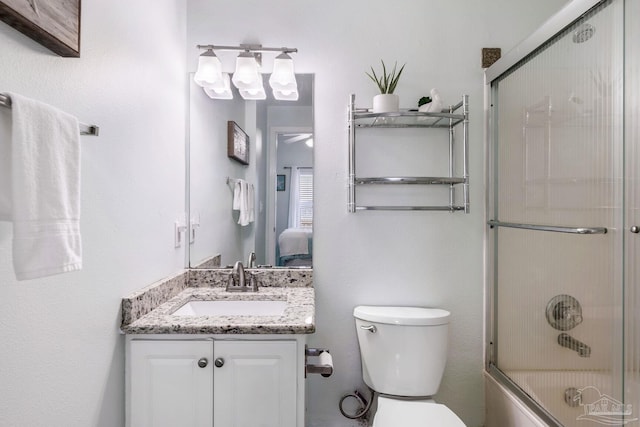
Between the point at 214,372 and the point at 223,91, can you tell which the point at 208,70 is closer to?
the point at 223,91

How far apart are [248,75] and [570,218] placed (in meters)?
1.46

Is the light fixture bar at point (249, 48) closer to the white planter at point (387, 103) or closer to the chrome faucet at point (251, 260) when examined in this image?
the white planter at point (387, 103)

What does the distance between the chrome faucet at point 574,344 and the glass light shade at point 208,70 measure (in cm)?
179

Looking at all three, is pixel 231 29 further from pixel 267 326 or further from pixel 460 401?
pixel 460 401

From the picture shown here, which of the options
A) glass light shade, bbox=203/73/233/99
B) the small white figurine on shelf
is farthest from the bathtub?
glass light shade, bbox=203/73/233/99

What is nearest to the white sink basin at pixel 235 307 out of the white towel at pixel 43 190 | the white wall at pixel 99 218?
the white wall at pixel 99 218

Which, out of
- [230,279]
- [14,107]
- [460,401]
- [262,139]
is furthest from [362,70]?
[460,401]

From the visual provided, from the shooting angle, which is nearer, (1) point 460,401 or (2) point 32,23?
(2) point 32,23

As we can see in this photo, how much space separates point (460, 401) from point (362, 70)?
1.74 metres

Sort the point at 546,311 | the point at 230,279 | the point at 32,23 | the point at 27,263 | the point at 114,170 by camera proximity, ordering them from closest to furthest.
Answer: the point at 27,263 < the point at 32,23 < the point at 114,170 < the point at 546,311 < the point at 230,279

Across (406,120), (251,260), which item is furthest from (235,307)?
(406,120)

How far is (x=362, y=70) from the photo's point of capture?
1.85 metres

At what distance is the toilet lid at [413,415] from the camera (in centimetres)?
135

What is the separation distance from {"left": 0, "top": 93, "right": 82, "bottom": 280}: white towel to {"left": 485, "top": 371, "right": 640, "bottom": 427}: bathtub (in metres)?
1.49
